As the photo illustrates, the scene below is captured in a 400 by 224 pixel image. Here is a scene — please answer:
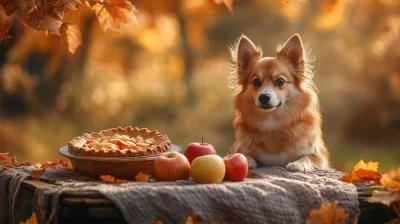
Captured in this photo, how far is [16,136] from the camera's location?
8961 millimetres

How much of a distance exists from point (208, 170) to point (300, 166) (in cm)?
79

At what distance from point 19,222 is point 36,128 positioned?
674 centimetres

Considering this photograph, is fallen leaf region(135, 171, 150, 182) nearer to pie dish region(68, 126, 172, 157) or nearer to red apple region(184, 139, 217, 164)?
pie dish region(68, 126, 172, 157)

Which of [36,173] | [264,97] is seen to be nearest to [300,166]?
[264,97]

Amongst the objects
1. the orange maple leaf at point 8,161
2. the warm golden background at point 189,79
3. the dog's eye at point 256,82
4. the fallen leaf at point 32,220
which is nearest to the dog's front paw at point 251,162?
the dog's eye at point 256,82

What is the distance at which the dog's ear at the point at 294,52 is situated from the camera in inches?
145

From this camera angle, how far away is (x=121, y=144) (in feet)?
10.8

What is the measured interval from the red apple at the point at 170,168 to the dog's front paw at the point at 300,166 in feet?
2.38

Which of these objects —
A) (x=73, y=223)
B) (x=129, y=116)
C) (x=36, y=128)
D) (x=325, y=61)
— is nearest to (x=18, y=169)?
(x=73, y=223)

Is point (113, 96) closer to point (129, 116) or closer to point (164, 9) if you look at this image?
point (129, 116)

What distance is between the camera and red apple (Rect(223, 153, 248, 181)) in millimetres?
3008

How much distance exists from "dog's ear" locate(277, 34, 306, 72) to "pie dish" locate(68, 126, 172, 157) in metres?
0.95

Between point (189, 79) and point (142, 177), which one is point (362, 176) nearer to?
point (142, 177)

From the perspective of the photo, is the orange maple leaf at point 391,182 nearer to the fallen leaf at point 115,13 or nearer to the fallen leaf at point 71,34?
the fallen leaf at point 115,13
